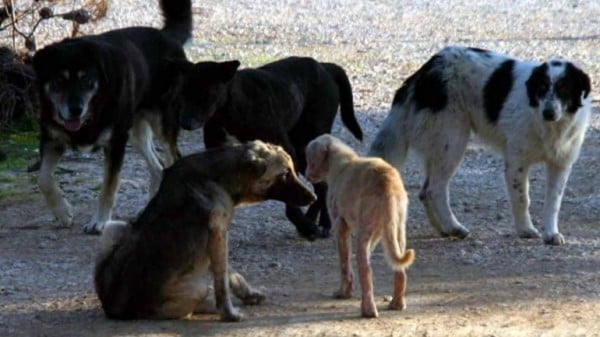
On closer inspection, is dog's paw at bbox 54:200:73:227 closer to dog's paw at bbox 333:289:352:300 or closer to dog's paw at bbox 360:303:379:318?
dog's paw at bbox 333:289:352:300

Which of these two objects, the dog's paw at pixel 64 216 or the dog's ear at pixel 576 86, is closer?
the dog's ear at pixel 576 86

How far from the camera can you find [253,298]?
8.30 meters

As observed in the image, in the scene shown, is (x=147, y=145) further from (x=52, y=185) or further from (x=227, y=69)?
(x=227, y=69)

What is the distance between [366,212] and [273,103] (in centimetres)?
258

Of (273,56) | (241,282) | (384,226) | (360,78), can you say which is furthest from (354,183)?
(273,56)

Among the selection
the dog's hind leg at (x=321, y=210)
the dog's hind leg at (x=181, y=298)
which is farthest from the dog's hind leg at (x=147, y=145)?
the dog's hind leg at (x=181, y=298)

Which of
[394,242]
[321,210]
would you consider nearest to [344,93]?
[321,210]

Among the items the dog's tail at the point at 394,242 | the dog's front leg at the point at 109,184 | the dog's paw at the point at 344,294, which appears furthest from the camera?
the dog's front leg at the point at 109,184

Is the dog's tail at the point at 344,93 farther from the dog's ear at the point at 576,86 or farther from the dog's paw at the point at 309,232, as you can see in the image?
the dog's ear at the point at 576,86

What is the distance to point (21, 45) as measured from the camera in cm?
1579

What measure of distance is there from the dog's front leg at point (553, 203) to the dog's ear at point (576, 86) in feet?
1.55

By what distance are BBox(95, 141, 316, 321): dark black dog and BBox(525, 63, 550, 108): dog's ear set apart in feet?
10.2

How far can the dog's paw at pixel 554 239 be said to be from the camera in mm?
10227

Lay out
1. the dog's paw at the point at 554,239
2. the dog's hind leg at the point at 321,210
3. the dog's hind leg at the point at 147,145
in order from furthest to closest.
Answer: the dog's hind leg at the point at 147,145 → the dog's hind leg at the point at 321,210 → the dog's paw at the point at 554,239
